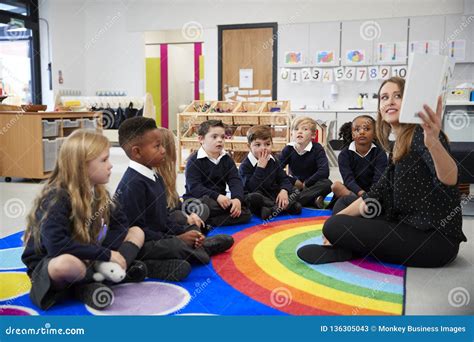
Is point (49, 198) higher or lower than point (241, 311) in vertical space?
higher

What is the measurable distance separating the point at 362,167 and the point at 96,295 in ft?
6.29

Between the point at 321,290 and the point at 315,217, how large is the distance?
117 cm

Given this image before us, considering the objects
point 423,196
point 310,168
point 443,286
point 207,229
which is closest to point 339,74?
point 310,168

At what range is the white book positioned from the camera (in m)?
1.26

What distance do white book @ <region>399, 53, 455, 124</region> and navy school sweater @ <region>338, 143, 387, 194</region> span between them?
4.98 ft

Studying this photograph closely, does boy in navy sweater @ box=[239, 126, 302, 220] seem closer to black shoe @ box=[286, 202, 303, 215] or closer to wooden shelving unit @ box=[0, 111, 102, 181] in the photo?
black shoe @ box=[286, 202, 303, 215]

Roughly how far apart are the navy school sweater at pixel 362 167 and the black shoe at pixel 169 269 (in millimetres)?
1451

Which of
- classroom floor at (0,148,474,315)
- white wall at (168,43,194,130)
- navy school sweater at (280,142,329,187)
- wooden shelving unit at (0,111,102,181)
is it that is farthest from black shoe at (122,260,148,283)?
white wall at (168,43,194,130)

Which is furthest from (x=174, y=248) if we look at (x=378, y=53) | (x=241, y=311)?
(x=378, y=53)

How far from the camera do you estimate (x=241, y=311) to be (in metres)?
1.38

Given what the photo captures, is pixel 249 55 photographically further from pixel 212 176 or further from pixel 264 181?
pixel 212 176

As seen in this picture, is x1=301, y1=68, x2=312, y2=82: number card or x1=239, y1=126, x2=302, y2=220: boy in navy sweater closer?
x1=239, y1=126, x2=302, y2=220: boy in navy sweater

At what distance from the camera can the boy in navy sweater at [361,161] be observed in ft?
9.22

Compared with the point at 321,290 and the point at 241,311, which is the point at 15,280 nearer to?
the point at 241,311
